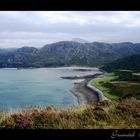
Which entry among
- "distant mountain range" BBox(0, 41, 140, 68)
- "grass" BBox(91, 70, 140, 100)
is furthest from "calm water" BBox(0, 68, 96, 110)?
"grass" BBox(91, 70, 140, 100)

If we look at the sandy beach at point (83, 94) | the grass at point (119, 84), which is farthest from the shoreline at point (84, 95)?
the grass at point (119, 84)

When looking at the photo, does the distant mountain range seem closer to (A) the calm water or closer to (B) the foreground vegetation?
(A) the calm water

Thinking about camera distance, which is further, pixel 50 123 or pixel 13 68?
pixel 13 68

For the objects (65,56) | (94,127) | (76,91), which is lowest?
(94,127)

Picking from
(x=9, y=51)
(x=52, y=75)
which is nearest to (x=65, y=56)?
(x=52, y=75)

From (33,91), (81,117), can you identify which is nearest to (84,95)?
(81,117)

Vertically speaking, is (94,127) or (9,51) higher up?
(9,51)

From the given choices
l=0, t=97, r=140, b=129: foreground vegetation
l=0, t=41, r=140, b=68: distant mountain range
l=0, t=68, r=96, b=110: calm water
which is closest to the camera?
l=0, t=97, r=140, b=129: foreground vegetation
